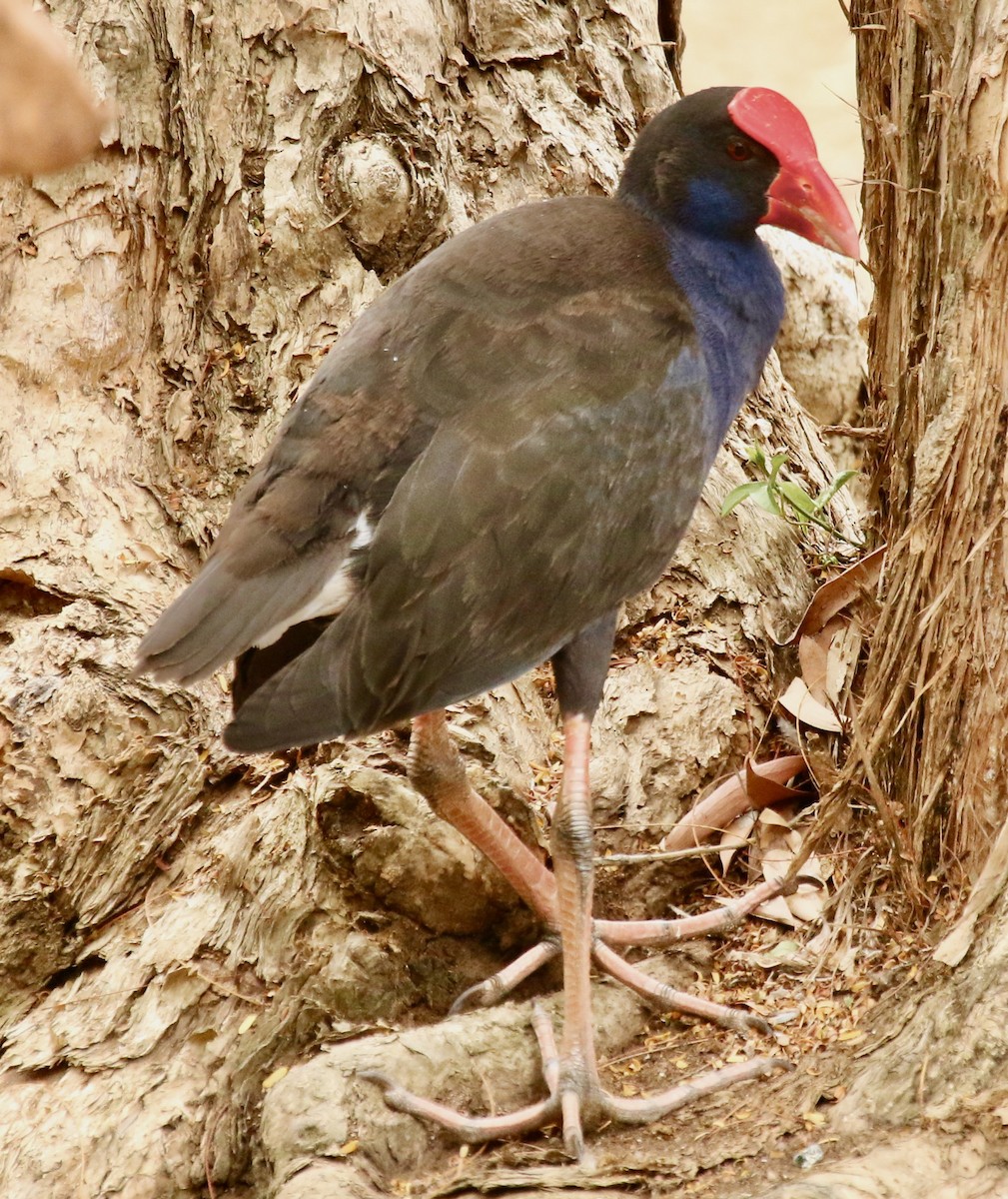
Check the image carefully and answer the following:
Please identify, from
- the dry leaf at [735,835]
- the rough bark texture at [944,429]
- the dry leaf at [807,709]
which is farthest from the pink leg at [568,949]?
the rough bark texture at [944,429]

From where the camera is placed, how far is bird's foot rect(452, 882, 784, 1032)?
283 centimetres

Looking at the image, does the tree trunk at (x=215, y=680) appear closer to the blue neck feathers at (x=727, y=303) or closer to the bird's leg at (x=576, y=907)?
the bird's leg at (x=576, y=907)

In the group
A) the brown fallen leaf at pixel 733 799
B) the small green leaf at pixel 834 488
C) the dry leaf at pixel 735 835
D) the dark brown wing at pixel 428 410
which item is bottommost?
the dry leaf at pixel 735 835

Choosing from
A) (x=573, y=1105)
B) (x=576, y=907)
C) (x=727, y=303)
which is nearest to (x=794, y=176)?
(x=727, y=303)

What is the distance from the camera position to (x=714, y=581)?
11.7ft

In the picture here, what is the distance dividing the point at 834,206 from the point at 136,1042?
232 centimetres

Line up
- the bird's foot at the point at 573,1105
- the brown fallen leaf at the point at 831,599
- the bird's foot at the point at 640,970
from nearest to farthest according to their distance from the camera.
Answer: the bird's foot at the point at 573,1105 → the bird's foot at the point at 640,970 → the brown fallen leaf at the point at 831,599

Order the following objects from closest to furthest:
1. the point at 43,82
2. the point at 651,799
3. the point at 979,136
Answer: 1. the point at 43,82
2. the point at 979,136
3. the point at 651,799

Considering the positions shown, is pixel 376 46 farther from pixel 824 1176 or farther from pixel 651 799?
pixel 824 1176

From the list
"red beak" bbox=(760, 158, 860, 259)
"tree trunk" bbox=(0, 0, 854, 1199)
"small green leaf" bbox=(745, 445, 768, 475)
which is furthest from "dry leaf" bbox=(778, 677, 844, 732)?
"red beak" bbox=(760, 158, 860, 259)

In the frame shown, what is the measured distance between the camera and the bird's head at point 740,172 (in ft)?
9.86

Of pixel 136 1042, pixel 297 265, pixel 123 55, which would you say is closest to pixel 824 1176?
pixel 136 1042

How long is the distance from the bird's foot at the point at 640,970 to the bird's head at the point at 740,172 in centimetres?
150

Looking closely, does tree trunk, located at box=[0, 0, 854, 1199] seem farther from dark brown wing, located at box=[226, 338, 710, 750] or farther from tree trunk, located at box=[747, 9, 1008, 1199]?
tree trunk, located at box=[747, 9, 1008, 1199]
